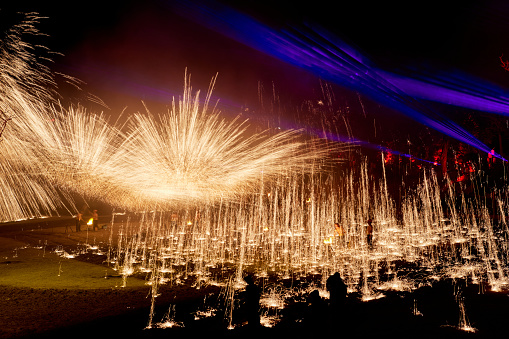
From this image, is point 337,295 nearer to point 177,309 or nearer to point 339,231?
point 177,309

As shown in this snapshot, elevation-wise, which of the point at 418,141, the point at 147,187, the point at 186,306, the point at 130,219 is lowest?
the point at 186,306

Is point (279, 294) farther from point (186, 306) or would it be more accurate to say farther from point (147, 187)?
point (147, 187)

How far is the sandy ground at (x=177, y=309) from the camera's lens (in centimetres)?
592

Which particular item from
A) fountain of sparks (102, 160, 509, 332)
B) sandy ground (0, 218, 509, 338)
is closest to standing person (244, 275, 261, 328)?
sandy ground (0, 218, 509, 338)

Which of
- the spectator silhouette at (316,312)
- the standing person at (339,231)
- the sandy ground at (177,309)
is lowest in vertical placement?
the sandy ground at (177,309)

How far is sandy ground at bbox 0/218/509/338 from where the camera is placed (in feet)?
19.4

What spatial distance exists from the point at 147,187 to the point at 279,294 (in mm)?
24568

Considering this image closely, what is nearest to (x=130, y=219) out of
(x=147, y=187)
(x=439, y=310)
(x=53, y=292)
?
(x=147, y=187)

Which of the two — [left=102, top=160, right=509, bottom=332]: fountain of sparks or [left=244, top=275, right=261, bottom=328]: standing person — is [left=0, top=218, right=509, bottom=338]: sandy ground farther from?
[left=102, top=160, right=509, bottom=332]: fountain of sparks

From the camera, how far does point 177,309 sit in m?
7.79

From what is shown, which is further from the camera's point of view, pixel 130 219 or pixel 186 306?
pixel 130 219

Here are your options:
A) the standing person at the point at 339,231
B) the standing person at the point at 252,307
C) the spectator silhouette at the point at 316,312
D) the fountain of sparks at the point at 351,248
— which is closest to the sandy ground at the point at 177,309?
the spectator silhouette at the point at 316,312

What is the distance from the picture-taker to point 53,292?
9016mm

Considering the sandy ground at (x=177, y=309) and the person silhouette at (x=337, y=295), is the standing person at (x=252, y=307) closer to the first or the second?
the sandy ground at (x=177, y=309)
